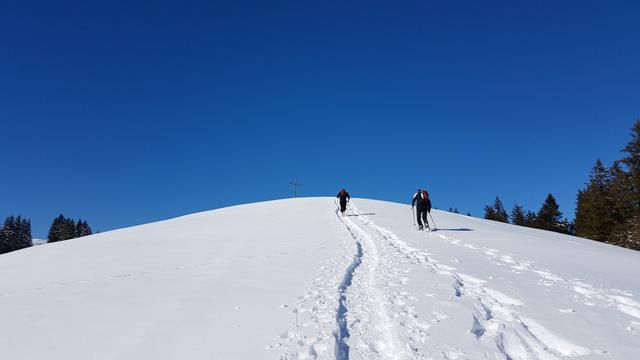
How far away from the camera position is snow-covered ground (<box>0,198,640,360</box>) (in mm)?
4859

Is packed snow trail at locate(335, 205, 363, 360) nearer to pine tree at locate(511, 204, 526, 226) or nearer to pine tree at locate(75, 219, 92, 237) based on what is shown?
pine tree at locate(511, 204, 526, 226)

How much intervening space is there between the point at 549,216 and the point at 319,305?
6754 cm

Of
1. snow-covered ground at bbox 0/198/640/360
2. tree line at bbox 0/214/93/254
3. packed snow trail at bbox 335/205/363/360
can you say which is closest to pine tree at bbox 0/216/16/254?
tree line at bbox 0/214/93/254

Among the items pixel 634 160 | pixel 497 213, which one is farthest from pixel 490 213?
pixel 634 160

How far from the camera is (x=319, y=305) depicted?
21.6 feet

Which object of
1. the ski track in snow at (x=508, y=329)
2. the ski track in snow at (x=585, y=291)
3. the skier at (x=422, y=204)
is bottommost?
the ski track in snow at (x=508, y=329)

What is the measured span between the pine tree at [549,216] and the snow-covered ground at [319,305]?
2218 inches

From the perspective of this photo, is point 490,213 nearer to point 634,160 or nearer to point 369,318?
point 634,160

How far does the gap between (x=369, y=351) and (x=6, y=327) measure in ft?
16.4

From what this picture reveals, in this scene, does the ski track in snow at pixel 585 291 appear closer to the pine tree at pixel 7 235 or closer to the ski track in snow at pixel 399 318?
the ski track in snow at pixel 399 318

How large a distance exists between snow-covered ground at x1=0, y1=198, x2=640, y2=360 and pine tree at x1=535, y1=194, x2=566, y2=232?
56347 millimetres

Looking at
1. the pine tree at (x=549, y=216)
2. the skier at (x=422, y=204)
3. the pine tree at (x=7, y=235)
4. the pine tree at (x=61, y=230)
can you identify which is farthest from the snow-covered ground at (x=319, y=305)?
the pine tree at (x=61, y=230)

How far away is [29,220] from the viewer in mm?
88750

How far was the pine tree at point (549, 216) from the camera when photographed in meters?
62.3
